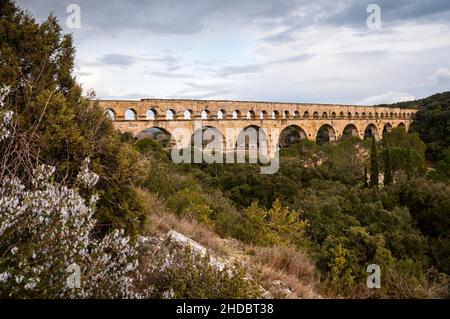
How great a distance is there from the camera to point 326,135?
53.7 metres

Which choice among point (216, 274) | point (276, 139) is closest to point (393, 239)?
point (216, 274)

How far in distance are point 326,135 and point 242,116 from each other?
80.7 ft

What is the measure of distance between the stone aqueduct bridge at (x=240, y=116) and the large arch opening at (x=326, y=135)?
0.12 m

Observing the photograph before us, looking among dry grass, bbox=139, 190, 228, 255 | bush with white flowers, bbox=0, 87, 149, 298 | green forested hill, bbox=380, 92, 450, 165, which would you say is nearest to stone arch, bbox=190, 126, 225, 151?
dry grass, bbox=139, 190, 228, 255

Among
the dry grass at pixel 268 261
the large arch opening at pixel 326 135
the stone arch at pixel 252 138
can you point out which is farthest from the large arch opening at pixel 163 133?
the large arch opening at pixel 326 135

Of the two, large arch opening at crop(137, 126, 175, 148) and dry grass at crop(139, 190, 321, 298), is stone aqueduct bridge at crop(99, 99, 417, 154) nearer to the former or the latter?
large arch opening at crop(137, 126, 175, 148)

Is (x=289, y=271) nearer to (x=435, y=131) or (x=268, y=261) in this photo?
(x=268, y=261)

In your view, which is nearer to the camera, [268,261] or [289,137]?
[268,261]

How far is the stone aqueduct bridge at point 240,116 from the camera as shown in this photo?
25.8 meters

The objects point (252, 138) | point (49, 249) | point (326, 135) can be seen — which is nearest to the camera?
point (49, 249)

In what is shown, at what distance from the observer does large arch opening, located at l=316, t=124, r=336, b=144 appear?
45.0 m

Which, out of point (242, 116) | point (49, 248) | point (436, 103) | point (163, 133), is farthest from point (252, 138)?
point (436, 103)

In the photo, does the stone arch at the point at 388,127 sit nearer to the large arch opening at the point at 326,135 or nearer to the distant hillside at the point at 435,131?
the distant hillside at the point at 435,131
